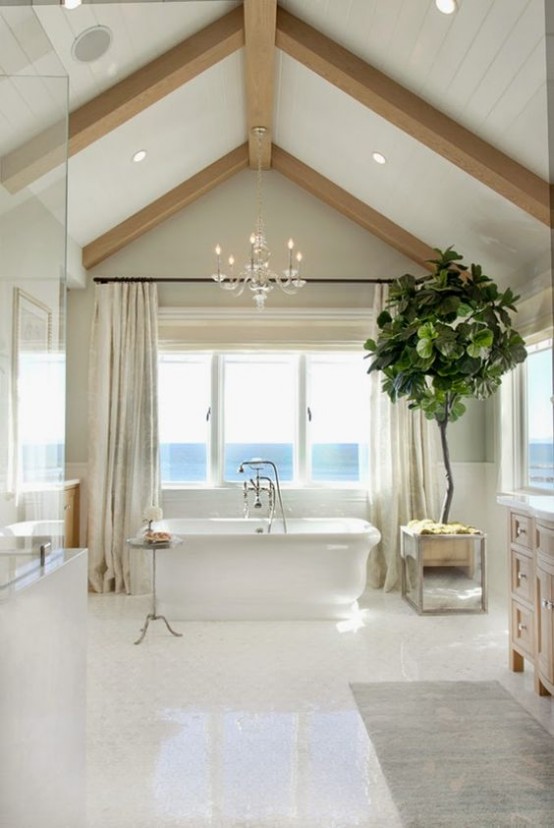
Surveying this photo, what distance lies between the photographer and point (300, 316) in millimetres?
5703

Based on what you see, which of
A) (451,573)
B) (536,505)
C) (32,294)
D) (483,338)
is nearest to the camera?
(32,294)

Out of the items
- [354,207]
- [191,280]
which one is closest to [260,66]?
[354,207]

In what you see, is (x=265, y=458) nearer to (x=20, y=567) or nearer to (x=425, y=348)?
(x=425, y=348)

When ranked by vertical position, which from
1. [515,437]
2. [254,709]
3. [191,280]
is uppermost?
[191,280]

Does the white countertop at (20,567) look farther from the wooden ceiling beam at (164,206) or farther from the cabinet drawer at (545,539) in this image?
the wooden ceiling beam at (164,206)

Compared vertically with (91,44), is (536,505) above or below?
below

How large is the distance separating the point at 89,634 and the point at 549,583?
108 inches

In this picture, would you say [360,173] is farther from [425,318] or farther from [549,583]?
[549,583]

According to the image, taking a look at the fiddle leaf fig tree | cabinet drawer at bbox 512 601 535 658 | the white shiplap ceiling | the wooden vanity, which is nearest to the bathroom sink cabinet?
the wooden vanity

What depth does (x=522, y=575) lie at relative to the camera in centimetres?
342

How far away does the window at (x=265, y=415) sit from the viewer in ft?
19.0

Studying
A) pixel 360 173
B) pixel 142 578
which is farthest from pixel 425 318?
pixel 142 578

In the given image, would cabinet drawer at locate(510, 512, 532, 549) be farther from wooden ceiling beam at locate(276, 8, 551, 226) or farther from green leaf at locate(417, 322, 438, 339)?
wooden ceiling beam at locate(276, 8, 551, 226)

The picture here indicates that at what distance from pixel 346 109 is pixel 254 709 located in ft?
11.2
